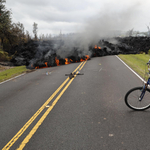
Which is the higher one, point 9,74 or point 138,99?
point 138,99

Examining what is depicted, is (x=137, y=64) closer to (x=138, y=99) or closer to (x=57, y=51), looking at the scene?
(x=138, y=99)

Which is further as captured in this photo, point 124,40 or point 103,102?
point 124,40

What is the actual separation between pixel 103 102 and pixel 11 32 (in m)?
A: 34.6

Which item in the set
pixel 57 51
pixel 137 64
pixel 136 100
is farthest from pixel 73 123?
pixel 57 51

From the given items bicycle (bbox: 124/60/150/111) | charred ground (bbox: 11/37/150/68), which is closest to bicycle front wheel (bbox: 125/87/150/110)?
bicycle (bbox: 124/60/150/111)

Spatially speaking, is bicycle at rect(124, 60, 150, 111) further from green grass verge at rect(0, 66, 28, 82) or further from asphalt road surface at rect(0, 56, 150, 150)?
green grass verge at rect(0, 66, 28, 82)

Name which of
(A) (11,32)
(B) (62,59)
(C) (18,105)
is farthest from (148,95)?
(A) (11,32)

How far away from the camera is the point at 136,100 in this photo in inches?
160

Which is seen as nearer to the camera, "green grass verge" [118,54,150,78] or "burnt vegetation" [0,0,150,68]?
"green grass verge" [118,54,150,78]

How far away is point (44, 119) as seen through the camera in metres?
3.71

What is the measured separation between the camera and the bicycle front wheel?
3.96 meters

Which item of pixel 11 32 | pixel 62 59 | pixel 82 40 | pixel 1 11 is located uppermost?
pixel 1 11

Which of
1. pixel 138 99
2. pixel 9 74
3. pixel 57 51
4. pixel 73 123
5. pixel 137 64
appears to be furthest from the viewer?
pixel 57 51

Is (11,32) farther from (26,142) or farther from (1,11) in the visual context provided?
(26,142)
